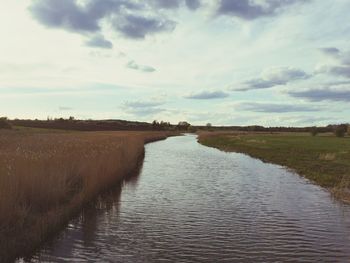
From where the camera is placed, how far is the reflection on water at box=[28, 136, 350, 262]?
42.6 feet

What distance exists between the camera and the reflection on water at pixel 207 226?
13.0 m

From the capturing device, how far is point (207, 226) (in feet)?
53.8

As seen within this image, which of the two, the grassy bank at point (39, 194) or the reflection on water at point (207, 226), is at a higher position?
the grassy bank at point (39, 194)

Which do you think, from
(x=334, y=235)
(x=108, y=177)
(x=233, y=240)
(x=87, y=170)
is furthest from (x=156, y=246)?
(x=108, y=177)

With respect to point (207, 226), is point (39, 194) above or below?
above

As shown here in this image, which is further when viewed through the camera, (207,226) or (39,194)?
(207,226)

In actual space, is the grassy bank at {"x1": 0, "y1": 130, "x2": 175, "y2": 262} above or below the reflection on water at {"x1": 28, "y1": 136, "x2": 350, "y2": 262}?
above

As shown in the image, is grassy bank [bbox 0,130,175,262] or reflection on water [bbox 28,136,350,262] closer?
grassy bank [bbox 0,130,175,262]

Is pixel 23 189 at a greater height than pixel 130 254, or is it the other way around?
pixel 23 189

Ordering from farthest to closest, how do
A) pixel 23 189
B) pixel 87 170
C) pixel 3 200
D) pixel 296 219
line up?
pixel 87 170
pixel 296 219
pixel 23 189
pixel 3 200

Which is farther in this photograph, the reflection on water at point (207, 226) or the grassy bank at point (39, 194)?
the reflection on water at point (207, 226)

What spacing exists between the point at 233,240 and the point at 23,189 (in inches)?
262

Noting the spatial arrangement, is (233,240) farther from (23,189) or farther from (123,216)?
(23,189)

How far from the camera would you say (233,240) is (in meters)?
14.5
